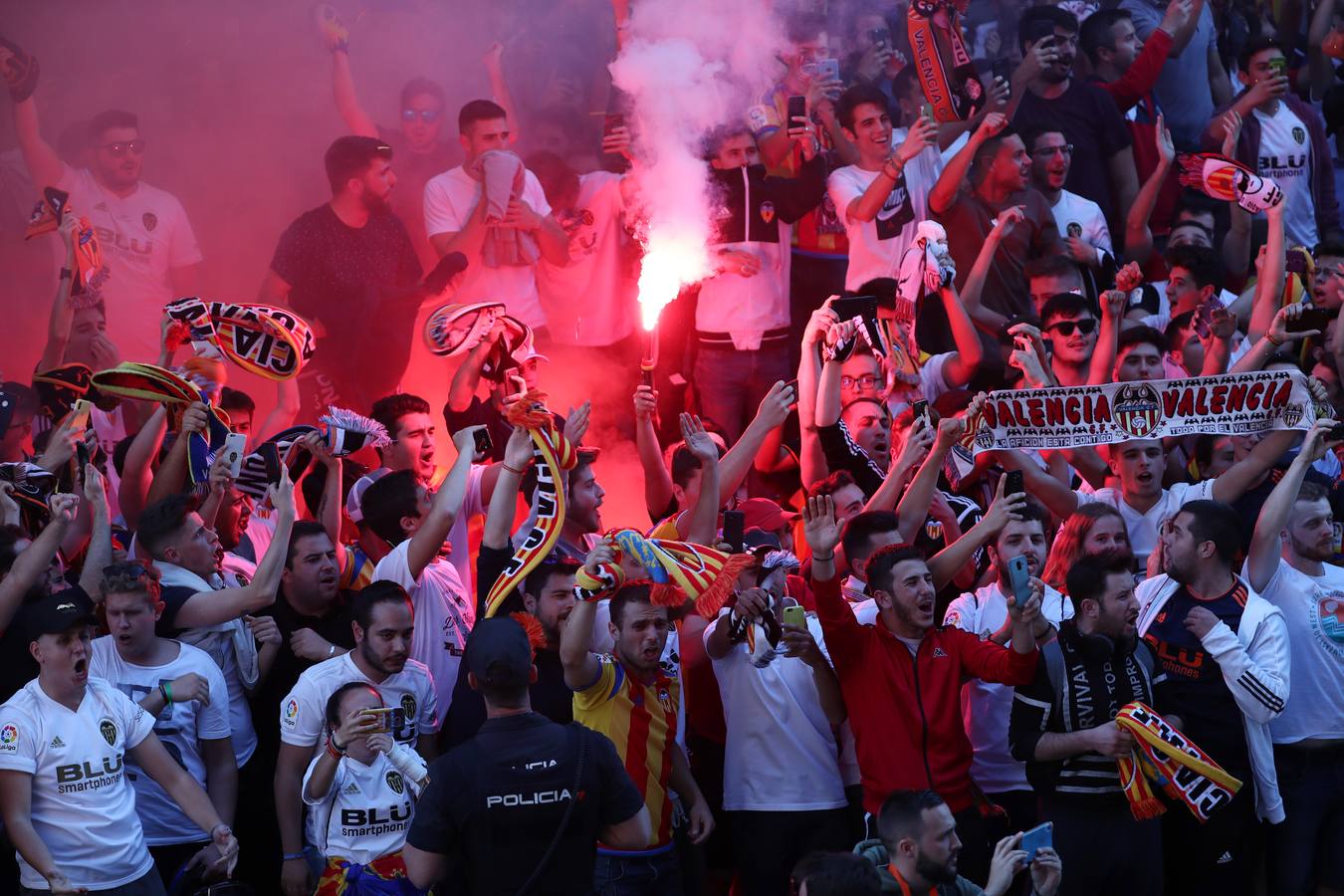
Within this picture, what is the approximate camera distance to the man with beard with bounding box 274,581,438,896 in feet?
15.2

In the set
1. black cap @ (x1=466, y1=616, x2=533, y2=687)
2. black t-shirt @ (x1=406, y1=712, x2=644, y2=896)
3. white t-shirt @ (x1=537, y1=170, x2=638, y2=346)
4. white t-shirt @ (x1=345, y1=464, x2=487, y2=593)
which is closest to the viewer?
black t-shirt @ (x1=406, y1=712, x2=644, y2=896)

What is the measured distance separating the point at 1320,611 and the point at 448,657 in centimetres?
Result: 330

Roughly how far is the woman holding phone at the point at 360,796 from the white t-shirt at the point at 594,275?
4280 mm

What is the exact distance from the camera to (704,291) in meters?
8.51

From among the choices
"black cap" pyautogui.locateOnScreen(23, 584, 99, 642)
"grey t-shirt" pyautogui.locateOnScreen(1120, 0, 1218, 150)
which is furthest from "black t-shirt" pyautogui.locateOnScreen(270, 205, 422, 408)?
"grey t-shirt" pyautogui.locateOnScreen(1120, 0, 1218, 150)

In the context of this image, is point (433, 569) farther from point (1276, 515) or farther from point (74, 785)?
point (1276, 515)

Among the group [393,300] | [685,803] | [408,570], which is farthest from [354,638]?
[393,300]

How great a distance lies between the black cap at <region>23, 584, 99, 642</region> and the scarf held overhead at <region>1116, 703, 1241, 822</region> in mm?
3259

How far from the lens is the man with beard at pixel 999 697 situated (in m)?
5.23

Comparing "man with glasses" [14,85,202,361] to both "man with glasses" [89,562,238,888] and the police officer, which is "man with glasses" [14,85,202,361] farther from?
the police officer

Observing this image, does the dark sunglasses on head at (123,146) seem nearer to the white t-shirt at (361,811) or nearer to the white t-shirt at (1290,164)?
the white t-shirt at (361,811)

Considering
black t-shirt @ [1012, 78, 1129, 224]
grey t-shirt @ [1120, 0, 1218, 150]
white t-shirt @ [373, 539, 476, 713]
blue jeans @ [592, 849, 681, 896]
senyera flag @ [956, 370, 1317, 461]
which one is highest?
grey t-shirt @ [1120, 0, 1218, 150]

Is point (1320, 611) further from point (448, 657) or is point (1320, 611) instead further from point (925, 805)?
point (448, 657)


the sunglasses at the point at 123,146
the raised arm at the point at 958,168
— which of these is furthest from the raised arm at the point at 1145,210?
the sunglasses at the point at 123,146
